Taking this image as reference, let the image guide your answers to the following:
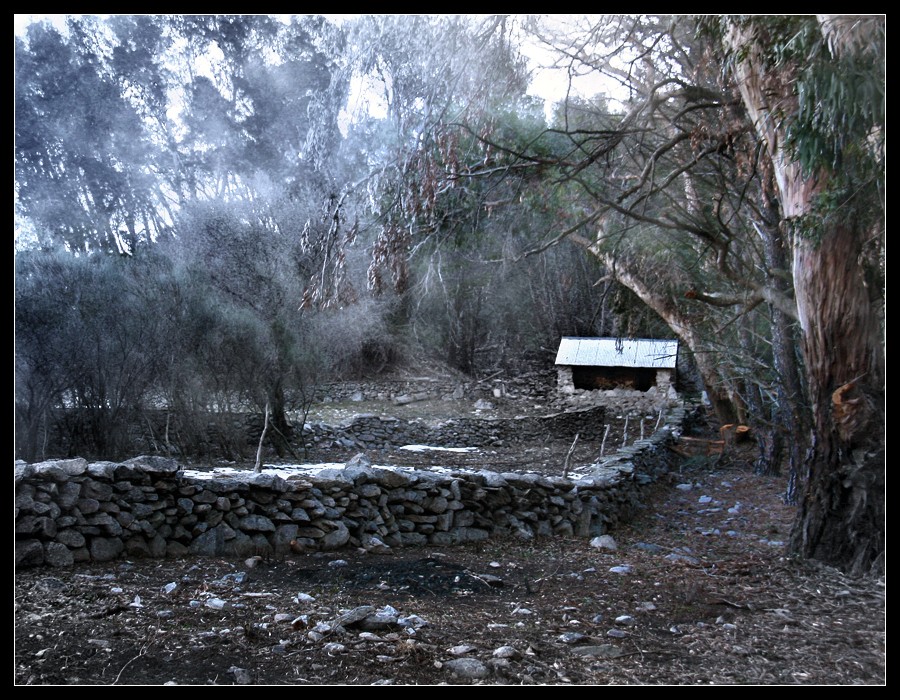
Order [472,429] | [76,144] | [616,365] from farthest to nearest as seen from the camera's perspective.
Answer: [472,429], [616,365], [76,144]

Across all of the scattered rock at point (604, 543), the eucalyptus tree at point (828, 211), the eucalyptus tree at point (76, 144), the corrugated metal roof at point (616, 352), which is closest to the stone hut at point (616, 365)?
the corrugated metal roof at point (616, 352)

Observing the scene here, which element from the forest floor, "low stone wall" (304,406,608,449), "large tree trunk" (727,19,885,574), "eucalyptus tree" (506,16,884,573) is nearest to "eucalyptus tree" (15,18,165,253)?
the forest floor

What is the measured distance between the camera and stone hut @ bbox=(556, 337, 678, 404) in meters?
9.83

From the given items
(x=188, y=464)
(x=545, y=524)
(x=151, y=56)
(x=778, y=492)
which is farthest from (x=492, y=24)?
(x=778, y=492)

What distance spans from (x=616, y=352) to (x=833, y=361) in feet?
21.3

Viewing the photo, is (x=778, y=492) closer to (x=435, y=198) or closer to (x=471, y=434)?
(x=471, y=434)

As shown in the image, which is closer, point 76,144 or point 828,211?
point 828,211

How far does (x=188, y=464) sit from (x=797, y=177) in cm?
572

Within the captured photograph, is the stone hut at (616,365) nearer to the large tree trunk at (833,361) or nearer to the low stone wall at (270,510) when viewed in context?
the low stone wall at (270,510)

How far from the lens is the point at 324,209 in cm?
511

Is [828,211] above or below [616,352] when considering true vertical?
above

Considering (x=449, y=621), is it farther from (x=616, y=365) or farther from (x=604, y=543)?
(x=616, y=365)

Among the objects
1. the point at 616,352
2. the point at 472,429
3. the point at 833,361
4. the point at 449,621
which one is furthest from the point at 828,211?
the point at 472,429

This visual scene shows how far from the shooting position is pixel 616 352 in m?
10.2
